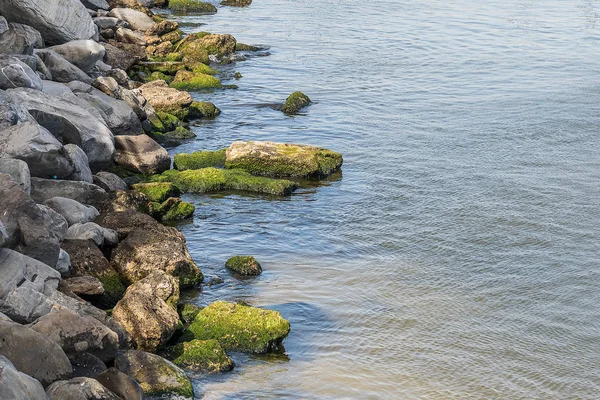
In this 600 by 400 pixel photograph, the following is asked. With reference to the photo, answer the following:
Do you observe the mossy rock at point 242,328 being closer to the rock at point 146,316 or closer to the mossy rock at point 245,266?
the rock at point 146,316

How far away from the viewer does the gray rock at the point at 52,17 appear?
64.4ft

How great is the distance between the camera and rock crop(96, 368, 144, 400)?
9.16 m

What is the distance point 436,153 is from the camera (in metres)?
21.0

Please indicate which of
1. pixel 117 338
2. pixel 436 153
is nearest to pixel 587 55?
pixel 436 153

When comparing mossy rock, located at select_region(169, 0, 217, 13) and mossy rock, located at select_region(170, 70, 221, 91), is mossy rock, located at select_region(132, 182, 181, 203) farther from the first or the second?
mossy rock, located at select_region(169, 0, 217, 13)

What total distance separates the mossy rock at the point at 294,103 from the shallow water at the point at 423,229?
435mm

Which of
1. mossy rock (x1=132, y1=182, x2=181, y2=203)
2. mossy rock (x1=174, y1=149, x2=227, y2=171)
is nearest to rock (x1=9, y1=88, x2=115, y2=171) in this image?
mossy rock (x1=132, y1=182, x2=181, y2=203)

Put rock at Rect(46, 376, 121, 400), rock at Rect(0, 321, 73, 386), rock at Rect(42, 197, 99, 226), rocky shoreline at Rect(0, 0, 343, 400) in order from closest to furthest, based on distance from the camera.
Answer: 1. rock at Rect(46, 376, 121, 400)
2. rock at Rect(0, 321, 73, 386)
3. rocky shoreline at Rect(0, 0, 343, 400)
4. rock at Rect(42, 197, 99, 226)

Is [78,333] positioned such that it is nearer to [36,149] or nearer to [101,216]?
[101,216]

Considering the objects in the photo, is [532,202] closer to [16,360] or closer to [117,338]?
[117,338]

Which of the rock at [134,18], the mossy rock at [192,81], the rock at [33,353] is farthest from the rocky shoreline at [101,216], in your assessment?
the rock at [134,18]

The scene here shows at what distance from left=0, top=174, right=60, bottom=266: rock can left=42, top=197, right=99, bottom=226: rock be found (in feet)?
6.51

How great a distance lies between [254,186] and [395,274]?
5079 millimetres

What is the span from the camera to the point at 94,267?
40.7 feet
